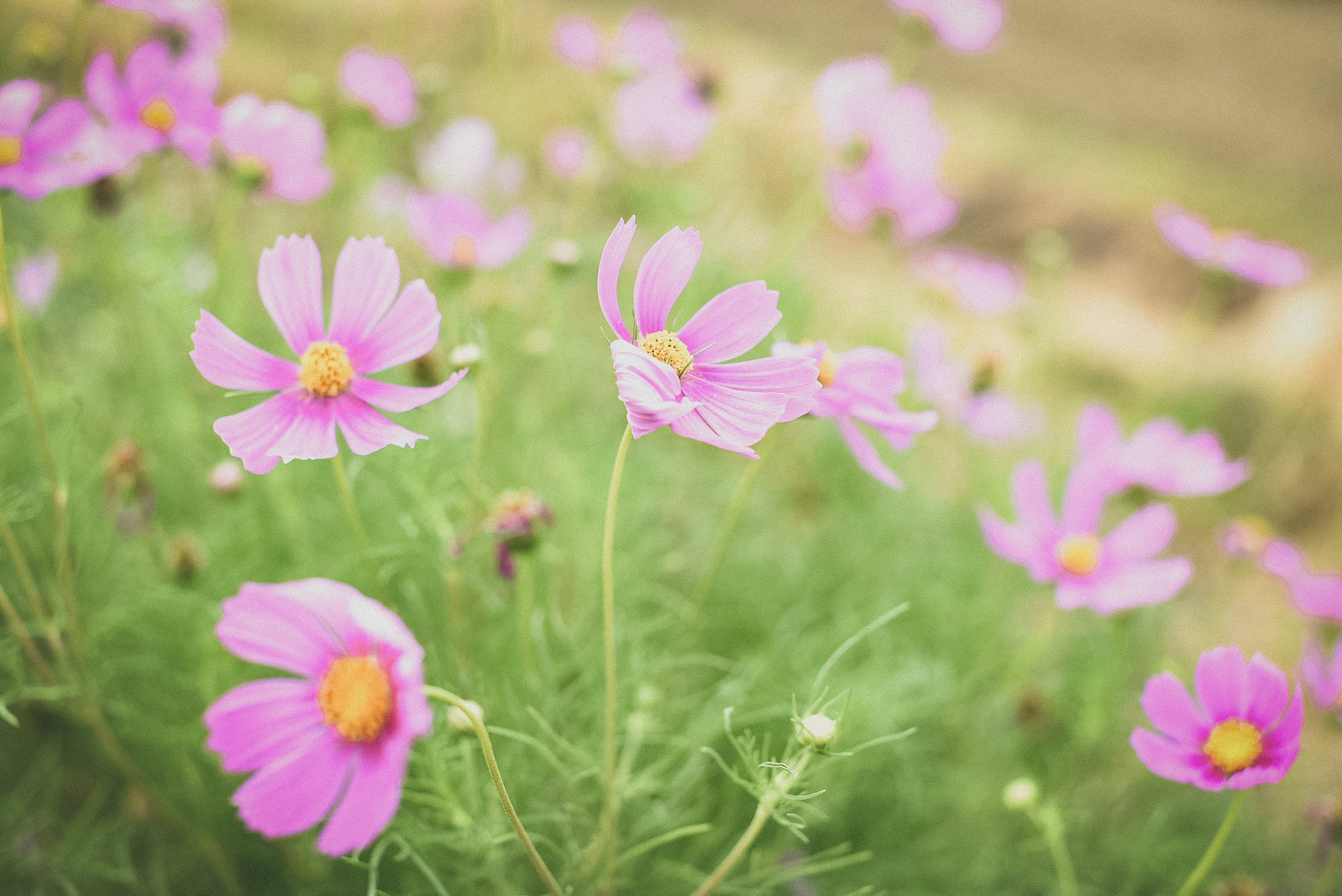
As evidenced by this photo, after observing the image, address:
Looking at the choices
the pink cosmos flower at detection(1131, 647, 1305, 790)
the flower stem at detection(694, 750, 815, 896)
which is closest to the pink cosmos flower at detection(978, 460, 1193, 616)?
the pink cosmos flower at detection(1131, 647, 1305, 790)

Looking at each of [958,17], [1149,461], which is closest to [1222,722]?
[1149,461]

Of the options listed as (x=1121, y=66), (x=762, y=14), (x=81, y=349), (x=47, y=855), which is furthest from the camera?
(x=762, y=14)

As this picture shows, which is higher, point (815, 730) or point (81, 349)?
point (815, 730)

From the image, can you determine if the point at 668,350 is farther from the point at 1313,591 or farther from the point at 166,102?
the point at 1313,591

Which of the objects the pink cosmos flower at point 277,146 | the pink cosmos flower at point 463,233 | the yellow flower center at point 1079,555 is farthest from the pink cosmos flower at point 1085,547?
the pink cosmos flower at point 277,146

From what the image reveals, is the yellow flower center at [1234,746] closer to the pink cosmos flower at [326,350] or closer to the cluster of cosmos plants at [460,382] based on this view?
the cluster of cosmos plants at [460,382]

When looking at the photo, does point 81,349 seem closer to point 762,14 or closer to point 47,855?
point 47,855

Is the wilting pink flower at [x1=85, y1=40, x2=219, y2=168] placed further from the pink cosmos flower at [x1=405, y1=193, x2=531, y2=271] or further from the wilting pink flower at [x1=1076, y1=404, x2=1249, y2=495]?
the wilting pink flower at [x1=1076, y1=404, x2=1249, y2=495]

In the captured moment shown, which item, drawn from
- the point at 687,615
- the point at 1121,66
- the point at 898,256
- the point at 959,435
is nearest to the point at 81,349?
the point at 687,615
